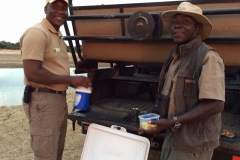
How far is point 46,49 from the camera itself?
252 cm

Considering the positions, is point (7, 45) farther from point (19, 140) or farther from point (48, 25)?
point (48, 25)

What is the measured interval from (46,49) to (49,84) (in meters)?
0.30

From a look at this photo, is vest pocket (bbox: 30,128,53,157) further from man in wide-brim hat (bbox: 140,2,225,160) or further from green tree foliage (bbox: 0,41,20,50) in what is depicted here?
green tree foliage (bbox: 0,41,20,50)

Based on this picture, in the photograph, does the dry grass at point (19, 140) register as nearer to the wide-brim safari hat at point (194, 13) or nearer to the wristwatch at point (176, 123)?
the wristwatch at point (176, 123)

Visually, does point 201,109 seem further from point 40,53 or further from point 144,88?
point 144,88

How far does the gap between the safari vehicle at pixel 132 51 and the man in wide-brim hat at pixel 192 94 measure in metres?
0.50

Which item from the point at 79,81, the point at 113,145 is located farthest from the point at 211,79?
the point at 79,81

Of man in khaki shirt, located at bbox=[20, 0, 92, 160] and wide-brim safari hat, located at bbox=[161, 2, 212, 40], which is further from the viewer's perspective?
man in khaki shirt, located at bbox=[20, 0, 92, 160]

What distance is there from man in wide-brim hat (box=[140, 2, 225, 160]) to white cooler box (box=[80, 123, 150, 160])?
25 cm

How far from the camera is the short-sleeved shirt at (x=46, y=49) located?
240 cm

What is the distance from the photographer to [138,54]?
3.04 metres

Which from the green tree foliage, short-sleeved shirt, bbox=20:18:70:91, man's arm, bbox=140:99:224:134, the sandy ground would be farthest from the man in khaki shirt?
the green tree foliage

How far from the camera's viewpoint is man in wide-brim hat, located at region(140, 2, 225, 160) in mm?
1818


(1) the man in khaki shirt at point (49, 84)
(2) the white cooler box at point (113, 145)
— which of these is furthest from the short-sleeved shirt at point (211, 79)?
(1) the man in khaki shirt at point (49, 84)
